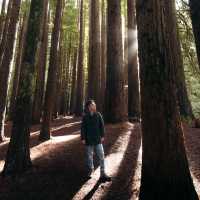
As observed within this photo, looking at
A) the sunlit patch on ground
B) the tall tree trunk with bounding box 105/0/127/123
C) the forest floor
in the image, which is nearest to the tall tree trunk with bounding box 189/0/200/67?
the forest floor

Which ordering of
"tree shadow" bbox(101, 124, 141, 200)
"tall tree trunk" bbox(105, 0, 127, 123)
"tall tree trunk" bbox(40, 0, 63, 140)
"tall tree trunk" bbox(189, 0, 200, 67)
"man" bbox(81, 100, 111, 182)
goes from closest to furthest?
"tall tree trunk" bbox(189, 0, 200, 67) < "tree shadow" bbox(101, 124, 141, 200) < "man" bbox(81, 100, 111, 182) < "tall tree trunk" bbox(40, 0, 63, 140) < "tall tree trunk" bbox(105, 0, 127, 123)

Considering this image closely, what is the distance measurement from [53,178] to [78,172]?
700 millimetres

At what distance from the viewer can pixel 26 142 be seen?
341 inches

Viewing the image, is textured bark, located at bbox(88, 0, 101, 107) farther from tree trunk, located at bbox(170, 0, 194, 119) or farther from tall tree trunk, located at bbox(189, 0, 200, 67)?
tall tree trunk, located at bbox(189, 0, 200, 67)

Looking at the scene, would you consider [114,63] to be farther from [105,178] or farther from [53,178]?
[105,178]

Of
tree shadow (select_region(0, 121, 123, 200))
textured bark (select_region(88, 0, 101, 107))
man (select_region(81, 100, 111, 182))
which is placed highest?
textured bark (select_region(88, 0, 101, 107))

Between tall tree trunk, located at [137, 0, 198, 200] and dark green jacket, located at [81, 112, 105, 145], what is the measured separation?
2.28 m

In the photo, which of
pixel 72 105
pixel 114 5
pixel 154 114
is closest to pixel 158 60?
pixel 154 114

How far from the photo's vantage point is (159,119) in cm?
555

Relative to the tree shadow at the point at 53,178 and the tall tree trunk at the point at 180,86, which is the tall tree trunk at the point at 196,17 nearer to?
the tree shadow at the point at 53,178

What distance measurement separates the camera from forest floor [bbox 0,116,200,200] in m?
7.05

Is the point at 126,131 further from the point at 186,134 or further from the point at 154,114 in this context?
the point at 154,114

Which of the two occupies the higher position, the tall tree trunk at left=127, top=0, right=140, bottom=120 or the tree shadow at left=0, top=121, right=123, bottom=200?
the tall tree trunk at left=127, top=0, right=140, bottom=120

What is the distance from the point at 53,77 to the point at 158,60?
7050 mm
